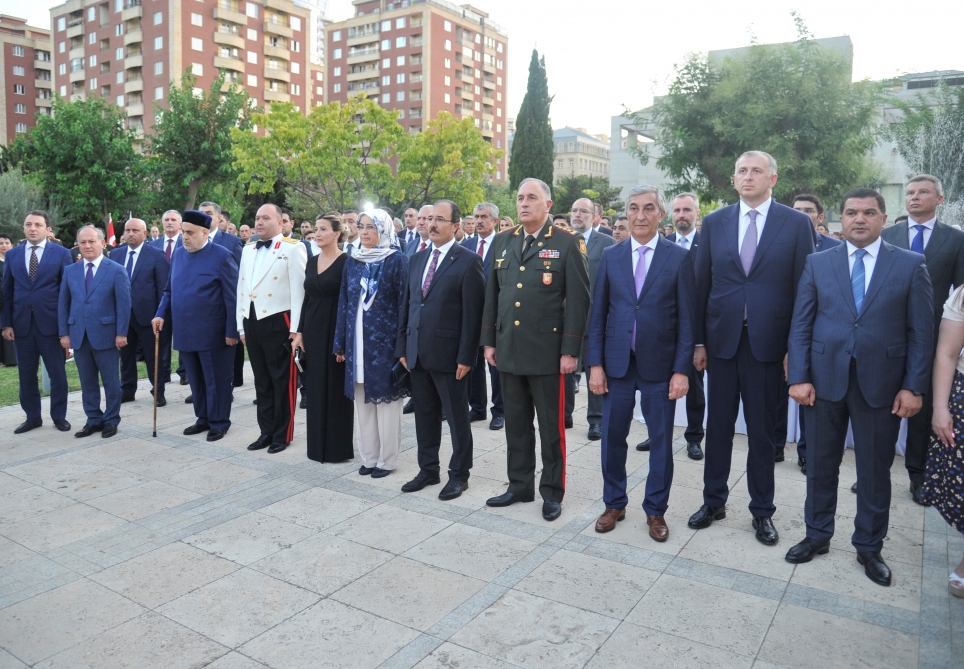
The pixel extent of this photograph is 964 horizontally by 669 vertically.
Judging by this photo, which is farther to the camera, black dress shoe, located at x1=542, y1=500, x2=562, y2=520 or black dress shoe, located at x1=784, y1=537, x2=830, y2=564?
black dress shoe, located at x1=542, y1=500, x2=562, y2=520

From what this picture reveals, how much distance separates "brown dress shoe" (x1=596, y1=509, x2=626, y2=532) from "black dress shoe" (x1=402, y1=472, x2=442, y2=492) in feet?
4.59

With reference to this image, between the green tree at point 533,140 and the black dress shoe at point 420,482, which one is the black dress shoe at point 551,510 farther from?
the green tree at point 533,140

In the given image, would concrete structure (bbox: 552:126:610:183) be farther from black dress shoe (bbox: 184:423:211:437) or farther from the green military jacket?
the green military jacket

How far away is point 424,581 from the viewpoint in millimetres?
3789

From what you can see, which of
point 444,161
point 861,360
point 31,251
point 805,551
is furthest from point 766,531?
point 444,161

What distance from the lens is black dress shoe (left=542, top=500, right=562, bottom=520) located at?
4691mm

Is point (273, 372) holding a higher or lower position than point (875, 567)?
higher

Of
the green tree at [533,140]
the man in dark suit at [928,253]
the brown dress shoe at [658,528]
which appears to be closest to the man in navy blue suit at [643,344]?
the brown dress shoe at [658,528]

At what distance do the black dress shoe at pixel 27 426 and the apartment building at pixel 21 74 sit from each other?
265ft

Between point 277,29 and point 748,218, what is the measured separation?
69.8 m

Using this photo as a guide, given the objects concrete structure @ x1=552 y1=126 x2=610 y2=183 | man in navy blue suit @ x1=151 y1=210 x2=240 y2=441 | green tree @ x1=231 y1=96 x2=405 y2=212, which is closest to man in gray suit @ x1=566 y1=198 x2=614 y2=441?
man in navy blue suit @ x1=151 y1=210 x2=240 y2=441

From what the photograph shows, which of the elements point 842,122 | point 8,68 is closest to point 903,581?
point 842,122

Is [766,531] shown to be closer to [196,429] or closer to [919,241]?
[919,241]

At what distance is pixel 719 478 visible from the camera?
457 cm
